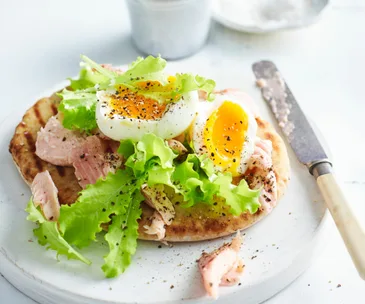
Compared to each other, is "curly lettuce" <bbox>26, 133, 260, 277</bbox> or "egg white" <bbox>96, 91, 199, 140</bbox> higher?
"egg white" <bbox>96, 91, 199, 140</bbox>

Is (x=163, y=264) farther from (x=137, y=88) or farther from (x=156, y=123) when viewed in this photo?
(x=137, y=88)

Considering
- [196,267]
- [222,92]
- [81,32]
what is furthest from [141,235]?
[81,32]

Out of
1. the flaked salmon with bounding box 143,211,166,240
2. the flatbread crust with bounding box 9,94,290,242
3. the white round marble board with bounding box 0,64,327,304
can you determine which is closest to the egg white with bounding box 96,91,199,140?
the flatbread crust with bounding box 9,94,290,242

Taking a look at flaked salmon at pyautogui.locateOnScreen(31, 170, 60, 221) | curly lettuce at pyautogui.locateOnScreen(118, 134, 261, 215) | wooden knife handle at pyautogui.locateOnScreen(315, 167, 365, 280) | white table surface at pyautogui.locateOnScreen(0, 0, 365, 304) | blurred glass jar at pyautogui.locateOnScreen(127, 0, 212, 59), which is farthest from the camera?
blurred glass jar at pyautogui.locateOnScreen(127, 0, 212, 59)

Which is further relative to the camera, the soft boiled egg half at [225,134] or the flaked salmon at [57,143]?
the flaked salmon at [57,143]

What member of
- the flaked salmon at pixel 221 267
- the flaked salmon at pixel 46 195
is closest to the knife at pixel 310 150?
the flaked salmon at pixel 221 267

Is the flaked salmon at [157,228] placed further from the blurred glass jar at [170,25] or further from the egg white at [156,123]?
the blurred glass jar at [170,25]

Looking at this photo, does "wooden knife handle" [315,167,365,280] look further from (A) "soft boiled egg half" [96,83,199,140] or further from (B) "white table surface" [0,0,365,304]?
(A) "soft boiled egg half" [96,83,199,140]
